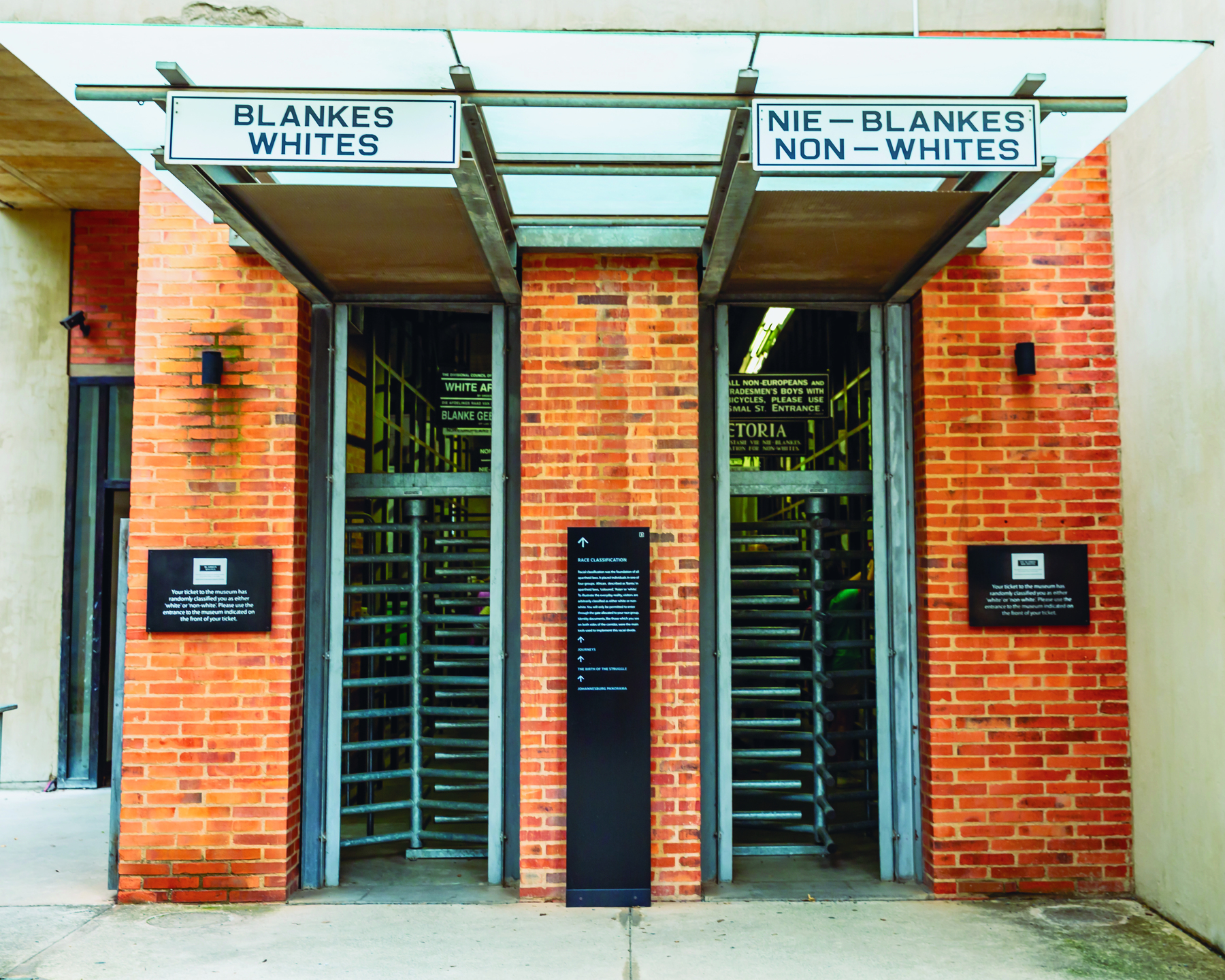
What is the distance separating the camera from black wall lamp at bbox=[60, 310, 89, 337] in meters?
8.23

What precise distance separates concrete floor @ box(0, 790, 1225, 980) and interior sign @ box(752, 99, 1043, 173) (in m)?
3.73

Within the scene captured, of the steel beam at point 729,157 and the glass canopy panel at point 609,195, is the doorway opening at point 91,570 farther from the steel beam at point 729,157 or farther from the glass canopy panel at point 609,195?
the steel beam at point 729,157

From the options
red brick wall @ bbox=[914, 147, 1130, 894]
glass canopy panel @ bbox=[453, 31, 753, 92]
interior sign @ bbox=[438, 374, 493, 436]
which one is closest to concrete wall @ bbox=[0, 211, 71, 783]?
interior sign @ bbox=[438, 374, 493, 436]

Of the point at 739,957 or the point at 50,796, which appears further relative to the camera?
the point at 50,796

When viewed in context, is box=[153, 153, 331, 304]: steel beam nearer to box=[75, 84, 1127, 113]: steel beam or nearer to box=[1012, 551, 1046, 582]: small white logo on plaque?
box=[75, 84, 1127, 113]: steel beam

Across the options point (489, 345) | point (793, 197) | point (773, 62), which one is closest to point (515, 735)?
point (489, 345)

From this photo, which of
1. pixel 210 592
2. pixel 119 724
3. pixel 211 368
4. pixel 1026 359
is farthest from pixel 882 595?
pixel 119 724

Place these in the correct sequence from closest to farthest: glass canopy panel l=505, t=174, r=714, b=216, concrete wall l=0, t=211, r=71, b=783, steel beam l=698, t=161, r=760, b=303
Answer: steel beam l=698, t=161, r=760, b=303 < glass canopy panel l=505, t=174, r=714, b=216 < concrete wall l=0, t=211, r=71, b=783

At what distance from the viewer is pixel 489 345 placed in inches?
241

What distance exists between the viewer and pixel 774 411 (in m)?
6.23

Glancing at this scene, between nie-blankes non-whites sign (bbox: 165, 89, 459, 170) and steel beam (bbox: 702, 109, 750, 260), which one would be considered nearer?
nie-blankes non-whites sign (bbox: 165, 89, 459, 170)

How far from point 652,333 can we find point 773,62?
2.01 meters

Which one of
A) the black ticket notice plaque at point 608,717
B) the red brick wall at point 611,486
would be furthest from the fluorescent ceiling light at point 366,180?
the black ticket notice plaque at point 608,717

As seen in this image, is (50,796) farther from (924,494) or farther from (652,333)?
(924,494)
